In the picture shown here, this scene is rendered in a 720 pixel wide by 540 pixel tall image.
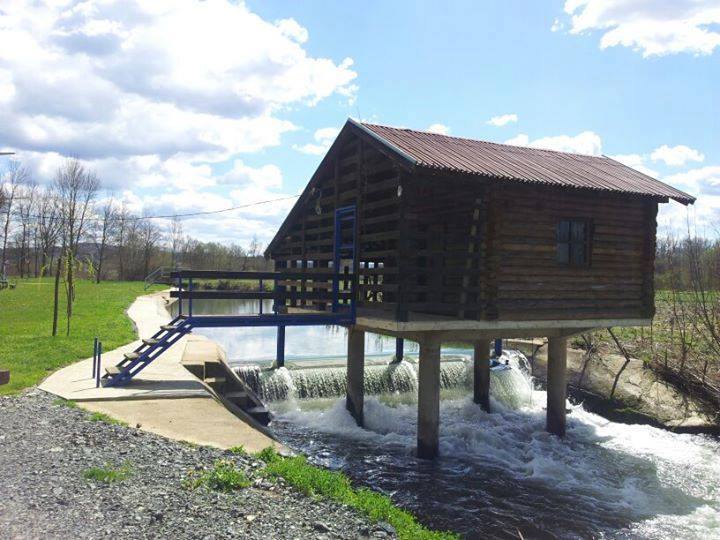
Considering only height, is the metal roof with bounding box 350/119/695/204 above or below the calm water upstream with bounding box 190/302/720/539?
above

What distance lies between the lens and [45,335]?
17.8m

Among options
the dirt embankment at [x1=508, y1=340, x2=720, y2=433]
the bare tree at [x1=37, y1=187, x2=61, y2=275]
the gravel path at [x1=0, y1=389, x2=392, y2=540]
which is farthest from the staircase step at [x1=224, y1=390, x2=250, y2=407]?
the bare tree at [x1=37, y1=187, x2=61, y2=275]

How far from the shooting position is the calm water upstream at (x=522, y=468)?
9.01 metres

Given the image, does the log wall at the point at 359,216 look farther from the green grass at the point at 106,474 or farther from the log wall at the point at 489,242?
the green grass at the point at 106,474

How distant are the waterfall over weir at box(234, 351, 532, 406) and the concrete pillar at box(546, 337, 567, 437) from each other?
11.7 ft

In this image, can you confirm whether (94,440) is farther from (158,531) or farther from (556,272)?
(556,272)

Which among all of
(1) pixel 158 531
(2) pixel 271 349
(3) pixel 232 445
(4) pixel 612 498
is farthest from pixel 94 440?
(2) pixel 271 349

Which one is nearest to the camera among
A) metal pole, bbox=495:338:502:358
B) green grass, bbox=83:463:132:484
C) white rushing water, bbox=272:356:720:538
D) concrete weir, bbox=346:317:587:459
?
green grass, bbox=83:463:132:484

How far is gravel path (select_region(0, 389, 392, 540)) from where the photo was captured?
19.0ft

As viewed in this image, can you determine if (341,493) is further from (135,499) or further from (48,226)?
(48,226)

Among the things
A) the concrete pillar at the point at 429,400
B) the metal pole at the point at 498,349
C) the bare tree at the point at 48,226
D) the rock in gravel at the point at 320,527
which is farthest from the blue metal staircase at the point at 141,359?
the bare tree at the point at 48,226

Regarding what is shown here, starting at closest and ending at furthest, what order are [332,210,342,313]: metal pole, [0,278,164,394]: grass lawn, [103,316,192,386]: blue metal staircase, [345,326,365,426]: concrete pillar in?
[103,316,192,386]: blue metal staircase
[332,210,342,313]: metal pole
[0,278,164,394]: grass lawn
[345,326,365,426]: concrete pillar

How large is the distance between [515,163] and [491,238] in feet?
7.09

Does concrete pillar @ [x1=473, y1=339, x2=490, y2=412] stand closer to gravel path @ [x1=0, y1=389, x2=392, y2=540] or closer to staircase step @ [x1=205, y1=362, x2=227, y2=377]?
staircase step @ [x1=205, y1=362, x2=227, y2=377]
